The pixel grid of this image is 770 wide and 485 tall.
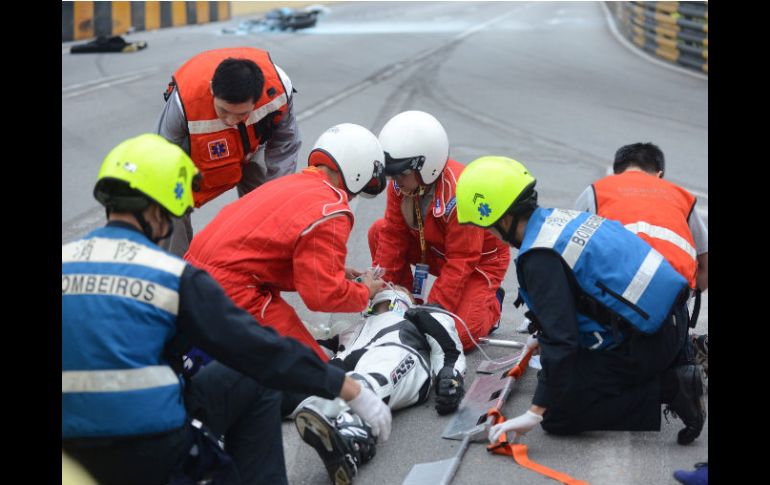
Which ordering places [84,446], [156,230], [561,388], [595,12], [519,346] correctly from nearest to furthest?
[84,446] → [156,230] → [561,388] → [519,346] → [595,12]

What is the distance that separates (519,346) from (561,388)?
1.54m

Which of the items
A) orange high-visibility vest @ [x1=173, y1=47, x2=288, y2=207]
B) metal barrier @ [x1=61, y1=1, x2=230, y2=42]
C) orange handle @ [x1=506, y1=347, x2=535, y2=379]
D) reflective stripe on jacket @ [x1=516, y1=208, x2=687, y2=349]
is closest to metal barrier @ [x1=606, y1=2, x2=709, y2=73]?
metal barrier @ [x1=61, y1=1, x2=230, y2=42]

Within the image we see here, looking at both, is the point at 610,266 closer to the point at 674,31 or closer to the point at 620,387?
the point at 620,387

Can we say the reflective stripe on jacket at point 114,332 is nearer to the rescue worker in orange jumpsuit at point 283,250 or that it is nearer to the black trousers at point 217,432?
the black trousers at point 217,432

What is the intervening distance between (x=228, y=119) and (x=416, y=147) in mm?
1092

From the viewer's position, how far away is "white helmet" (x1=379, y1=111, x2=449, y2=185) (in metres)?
5.70

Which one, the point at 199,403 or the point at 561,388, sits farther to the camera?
the point at 561,388

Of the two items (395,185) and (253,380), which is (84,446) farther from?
(395,185)

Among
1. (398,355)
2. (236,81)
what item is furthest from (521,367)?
(236,81)

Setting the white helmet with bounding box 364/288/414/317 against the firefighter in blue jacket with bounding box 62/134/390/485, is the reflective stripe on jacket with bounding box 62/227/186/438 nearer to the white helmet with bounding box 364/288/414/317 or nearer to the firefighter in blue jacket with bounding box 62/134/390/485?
the firefighter in blue jacket with bounding box 62/134/390/485

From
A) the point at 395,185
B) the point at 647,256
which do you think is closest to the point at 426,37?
the point at 395,185

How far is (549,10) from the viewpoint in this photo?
3594 centimetres

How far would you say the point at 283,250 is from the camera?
4676 mm

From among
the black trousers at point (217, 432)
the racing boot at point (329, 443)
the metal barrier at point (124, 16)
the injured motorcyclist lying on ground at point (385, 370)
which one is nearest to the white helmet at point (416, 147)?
the injured motorcyclist lying on ground at point (385, 370)
